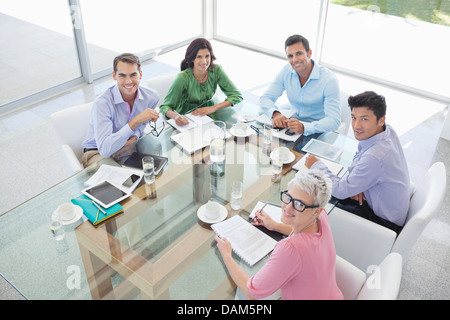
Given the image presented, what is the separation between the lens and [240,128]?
9.49ft

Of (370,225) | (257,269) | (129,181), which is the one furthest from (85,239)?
(370,225)

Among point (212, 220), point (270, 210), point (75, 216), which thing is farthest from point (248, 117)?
point (75, 216)

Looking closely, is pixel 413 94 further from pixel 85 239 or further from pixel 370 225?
pixel 85 239

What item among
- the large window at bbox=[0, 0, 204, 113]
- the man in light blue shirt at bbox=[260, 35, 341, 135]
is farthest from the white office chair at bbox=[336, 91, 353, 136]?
the large window at bbox=[0, 0, 204, 113]

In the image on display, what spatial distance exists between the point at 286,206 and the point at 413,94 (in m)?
4.24

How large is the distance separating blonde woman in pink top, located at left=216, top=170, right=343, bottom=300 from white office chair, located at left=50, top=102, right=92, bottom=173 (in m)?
1.60

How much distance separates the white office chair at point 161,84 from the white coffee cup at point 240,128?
2.89 feet

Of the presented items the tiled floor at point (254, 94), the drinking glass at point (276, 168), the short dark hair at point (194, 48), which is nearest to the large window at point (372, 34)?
the tiled floor at point (254, 94)

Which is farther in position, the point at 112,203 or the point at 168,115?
Result: the point at 168,115

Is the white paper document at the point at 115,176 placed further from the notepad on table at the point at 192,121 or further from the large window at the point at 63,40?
the large window at the point at 63,40

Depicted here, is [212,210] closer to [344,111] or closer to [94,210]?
[94,210]

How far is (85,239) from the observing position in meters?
1.97

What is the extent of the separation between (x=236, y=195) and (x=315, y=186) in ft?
1.90
